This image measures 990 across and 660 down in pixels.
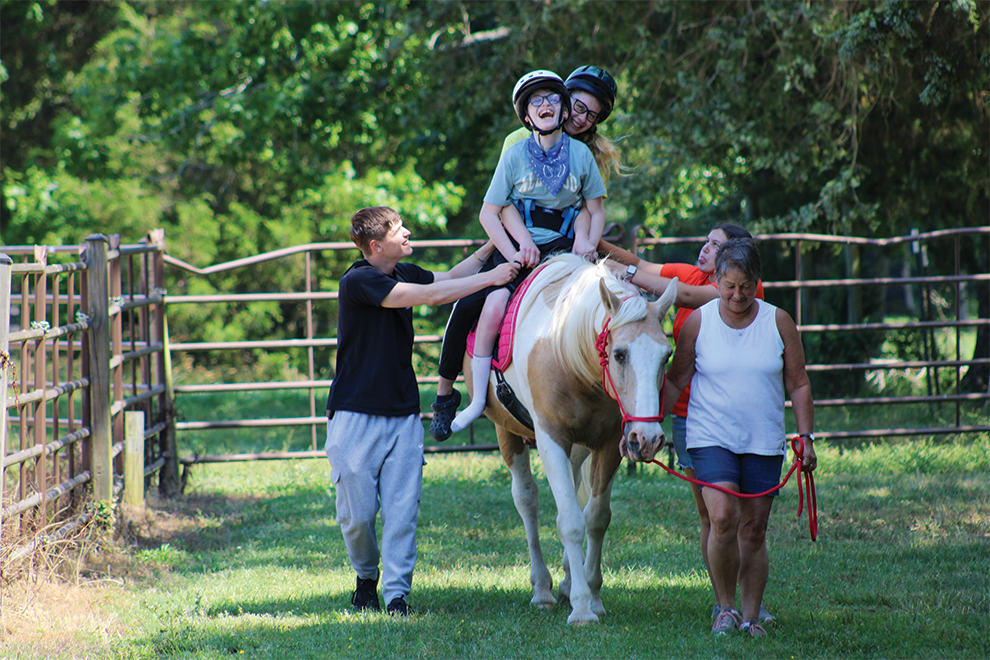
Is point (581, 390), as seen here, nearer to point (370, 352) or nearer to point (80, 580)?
point (370, 352)

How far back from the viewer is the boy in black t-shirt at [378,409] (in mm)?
3871

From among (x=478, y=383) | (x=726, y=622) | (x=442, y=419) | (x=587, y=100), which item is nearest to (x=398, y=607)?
(x=442, y=419)

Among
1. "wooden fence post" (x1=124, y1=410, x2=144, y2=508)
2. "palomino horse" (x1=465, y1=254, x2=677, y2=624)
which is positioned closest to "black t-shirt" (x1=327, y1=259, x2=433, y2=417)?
"palomino horse" (x1=465, y1=254, x2=677, y2=624)

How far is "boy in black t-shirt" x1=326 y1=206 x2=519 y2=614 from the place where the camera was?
3.87 meters

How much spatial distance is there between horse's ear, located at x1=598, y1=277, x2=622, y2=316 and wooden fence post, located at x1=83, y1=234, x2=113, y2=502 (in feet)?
11.0

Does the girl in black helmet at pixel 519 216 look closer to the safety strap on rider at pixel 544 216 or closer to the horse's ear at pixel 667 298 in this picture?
the safety strap on rider at pixel 544 216

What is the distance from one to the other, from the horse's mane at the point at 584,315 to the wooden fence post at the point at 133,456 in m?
3.19

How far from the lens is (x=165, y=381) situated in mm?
6586

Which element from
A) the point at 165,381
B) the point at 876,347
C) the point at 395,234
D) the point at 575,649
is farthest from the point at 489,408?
the point at 876,347

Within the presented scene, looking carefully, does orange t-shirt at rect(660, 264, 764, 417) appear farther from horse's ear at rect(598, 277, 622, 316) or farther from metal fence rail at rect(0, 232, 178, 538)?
metal fence rail at rect(0, 232, 178, 538)

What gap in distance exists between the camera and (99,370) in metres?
5.11

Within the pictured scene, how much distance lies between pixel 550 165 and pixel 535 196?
17 centimetres

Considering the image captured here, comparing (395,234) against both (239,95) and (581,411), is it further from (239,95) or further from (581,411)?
(239,95)

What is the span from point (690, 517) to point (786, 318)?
2670 millimetres
